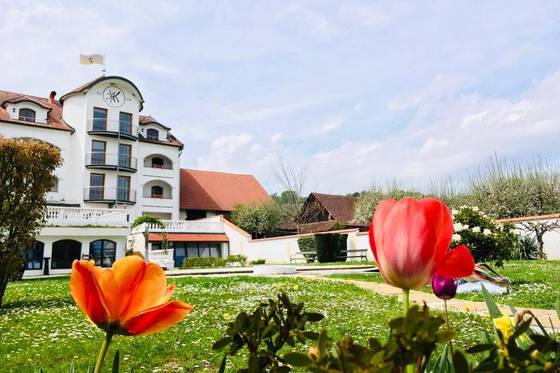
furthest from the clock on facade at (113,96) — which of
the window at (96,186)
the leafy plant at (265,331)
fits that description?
the leafy plant at (265,331)

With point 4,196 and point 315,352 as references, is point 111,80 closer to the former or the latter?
point 4,196

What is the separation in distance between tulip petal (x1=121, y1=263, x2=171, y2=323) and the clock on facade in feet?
116

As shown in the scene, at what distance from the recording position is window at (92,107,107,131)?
1277 inches

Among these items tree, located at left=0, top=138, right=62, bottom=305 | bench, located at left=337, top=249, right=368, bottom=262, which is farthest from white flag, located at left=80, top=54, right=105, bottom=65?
tree, located at left=0, top=138, right=62, bottom=305

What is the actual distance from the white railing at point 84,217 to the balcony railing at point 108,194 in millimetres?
5036

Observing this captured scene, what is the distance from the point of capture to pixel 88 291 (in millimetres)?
742

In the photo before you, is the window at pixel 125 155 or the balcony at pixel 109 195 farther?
the window at pixel 125 155

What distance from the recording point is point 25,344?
16.4 ft

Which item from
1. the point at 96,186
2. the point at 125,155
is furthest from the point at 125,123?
the point at 96,186

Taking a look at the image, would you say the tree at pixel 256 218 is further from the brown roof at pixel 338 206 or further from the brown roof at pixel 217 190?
the brown roof at pixel 338 206

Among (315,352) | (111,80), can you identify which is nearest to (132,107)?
(111,80)

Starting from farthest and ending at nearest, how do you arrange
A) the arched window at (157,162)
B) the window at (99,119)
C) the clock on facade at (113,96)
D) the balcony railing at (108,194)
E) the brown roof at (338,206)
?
the brown roof at (338,206) → the arched window at (157,162) → the clock on facade at (113,96) → the window at (99,119) → the balcony railing at (108,194)

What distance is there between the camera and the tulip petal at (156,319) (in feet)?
2.42

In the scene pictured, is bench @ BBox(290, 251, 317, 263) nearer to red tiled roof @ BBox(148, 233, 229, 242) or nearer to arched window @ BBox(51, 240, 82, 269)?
red tiled roof @ BBox(148, 233, 229, 242)
